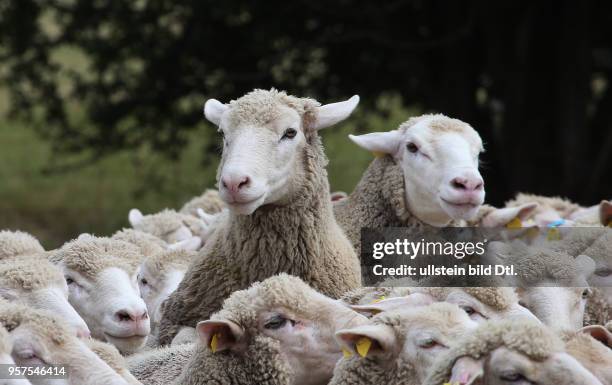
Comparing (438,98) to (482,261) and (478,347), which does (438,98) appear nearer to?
(482,261)

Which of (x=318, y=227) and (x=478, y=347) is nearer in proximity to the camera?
(x=478, y=347)

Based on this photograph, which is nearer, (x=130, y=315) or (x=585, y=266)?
(x=130, y=315)

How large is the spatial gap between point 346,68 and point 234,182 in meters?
7.71

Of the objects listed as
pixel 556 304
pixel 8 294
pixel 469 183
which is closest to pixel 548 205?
pixel 469 183

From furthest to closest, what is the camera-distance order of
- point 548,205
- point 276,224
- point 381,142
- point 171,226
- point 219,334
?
point 548,205 < point 171,226 < point 381,142 < point 276,224 < point 219,334

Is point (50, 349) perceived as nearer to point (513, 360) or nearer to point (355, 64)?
point (513, 360)

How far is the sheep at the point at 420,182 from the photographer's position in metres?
5.59

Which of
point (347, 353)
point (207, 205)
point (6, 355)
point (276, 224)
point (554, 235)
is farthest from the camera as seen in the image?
point (207, 205)

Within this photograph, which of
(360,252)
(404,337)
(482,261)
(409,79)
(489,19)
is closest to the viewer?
(404,337)

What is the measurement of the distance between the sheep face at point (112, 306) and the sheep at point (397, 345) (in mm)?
1291

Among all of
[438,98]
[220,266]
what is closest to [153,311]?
[220,266]

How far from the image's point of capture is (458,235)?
19.9ft

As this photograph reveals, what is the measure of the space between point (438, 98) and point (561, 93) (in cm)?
123

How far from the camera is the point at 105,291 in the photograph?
5.45m
